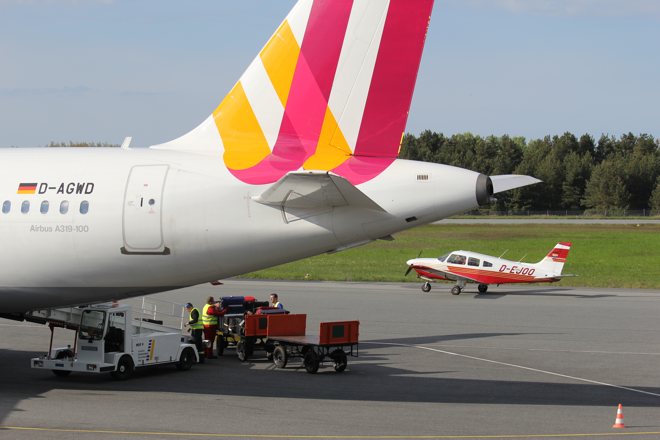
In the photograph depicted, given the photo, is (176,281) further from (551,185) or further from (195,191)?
(551,185)

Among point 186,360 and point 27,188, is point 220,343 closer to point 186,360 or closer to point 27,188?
point 186,360

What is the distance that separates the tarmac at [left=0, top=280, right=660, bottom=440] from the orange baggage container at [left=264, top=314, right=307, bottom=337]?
1106 millimetres

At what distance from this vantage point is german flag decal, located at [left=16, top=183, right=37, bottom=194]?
23.2 meters

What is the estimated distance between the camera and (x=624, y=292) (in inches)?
2210

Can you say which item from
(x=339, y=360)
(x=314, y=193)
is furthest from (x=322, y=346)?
(x=314, y=193)

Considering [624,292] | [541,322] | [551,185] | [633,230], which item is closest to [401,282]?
[624,292]

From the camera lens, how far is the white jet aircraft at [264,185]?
20672 mm

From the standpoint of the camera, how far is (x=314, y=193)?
20.2 m

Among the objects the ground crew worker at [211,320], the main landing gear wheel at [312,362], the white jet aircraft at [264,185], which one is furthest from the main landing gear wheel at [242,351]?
the white jet aircraft at [264,185]

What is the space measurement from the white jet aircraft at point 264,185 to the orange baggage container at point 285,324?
8392 mm

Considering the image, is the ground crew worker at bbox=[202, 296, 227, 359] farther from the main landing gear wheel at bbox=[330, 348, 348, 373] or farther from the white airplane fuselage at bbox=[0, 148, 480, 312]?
the white airplane fuselage at bbox=[0, 148, 480, 312]

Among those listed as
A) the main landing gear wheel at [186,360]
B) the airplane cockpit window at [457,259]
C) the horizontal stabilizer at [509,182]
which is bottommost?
the main landing gear wheel at [186,360]

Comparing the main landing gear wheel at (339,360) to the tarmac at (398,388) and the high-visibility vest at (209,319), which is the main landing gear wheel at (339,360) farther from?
the high-visibility vest at (209,319)

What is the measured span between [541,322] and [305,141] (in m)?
23.5
